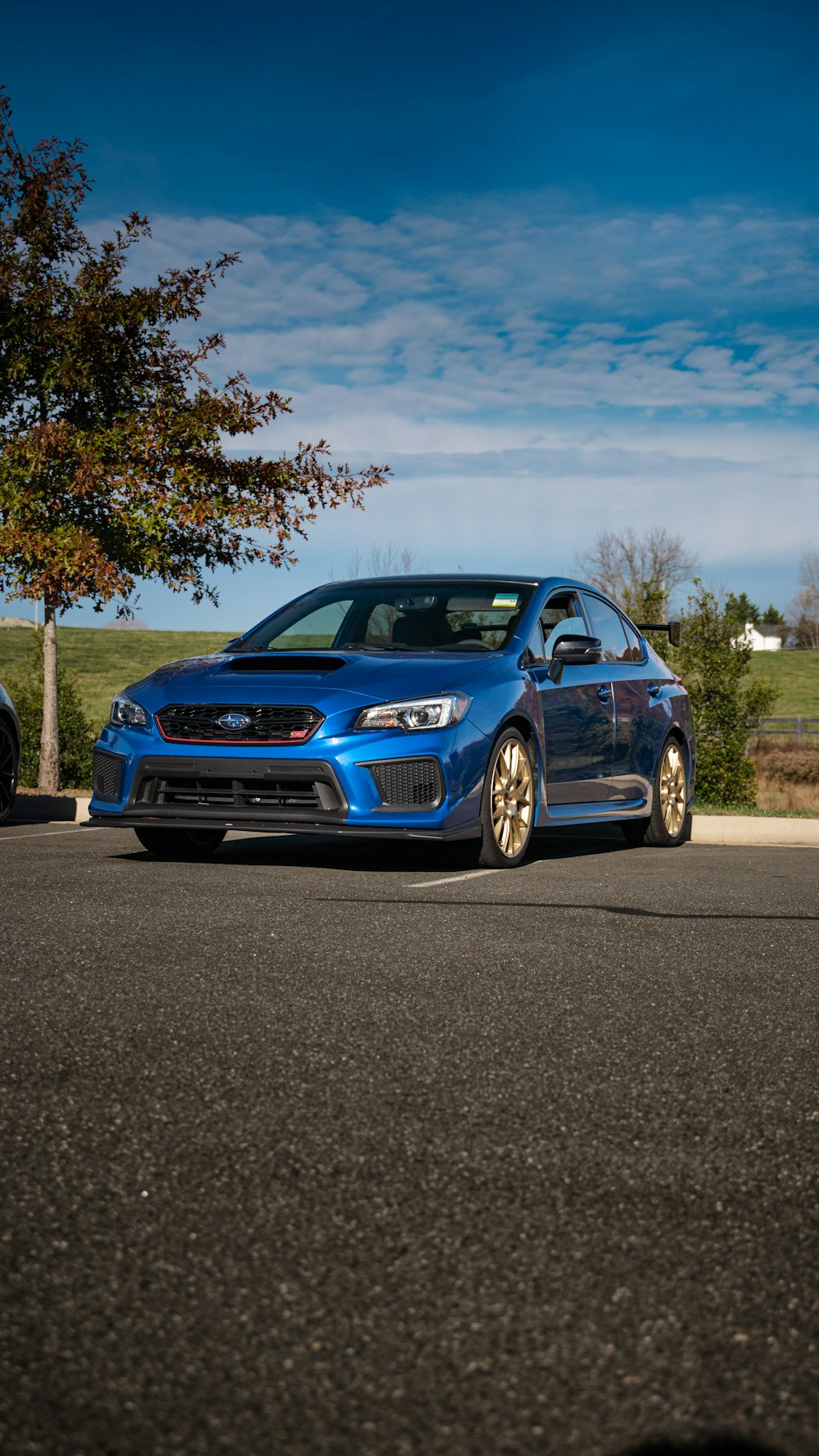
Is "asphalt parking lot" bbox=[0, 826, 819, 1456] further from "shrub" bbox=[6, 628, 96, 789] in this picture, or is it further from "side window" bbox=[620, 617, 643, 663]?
"shrub" bbox=[6, 628, 96, 789]

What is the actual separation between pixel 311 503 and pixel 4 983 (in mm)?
A: 10901

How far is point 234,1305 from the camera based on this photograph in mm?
2156

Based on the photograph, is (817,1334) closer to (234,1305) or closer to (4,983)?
(234,1305)

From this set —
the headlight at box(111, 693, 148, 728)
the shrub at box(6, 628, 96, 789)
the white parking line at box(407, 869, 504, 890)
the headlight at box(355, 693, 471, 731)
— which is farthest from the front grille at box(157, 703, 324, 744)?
the shrub at box(6, 628, 96, 789)

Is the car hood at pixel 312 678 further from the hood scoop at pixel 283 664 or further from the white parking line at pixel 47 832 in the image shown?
the white parking line at pixel 47 832

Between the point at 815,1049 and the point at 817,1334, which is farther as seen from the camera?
the point at 815,1049

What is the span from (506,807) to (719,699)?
1717cm

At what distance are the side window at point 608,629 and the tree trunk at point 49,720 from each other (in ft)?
22.9

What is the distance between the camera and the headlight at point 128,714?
308 inches

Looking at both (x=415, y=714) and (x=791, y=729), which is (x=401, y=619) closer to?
(x=415, y=714)

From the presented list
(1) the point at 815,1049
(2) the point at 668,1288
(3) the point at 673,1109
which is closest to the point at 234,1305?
(2) the point at 668,1288

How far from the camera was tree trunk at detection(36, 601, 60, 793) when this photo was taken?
593 inches

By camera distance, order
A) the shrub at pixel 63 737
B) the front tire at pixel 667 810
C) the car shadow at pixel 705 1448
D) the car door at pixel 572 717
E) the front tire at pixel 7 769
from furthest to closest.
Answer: the shrub at pixel 63 737 → the front tire at pixel 7 769 → the front tire at pixel 667 810 → the car door at pixel 572 717 → the car shadow at pixel 705 1448

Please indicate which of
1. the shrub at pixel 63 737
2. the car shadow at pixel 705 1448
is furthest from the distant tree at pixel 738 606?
the car shadow at pixel 705 1448
